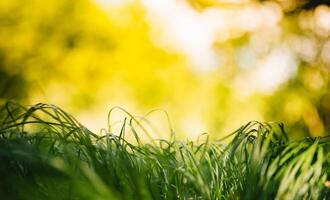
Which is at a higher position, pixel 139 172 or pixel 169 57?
Answer: pixel 169 57

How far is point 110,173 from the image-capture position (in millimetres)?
617

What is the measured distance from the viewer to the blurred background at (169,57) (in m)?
4.64

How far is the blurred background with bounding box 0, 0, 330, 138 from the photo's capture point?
4.64 metres

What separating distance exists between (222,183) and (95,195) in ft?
0.79

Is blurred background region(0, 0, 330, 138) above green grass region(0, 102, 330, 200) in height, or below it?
above

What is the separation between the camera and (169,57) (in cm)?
495

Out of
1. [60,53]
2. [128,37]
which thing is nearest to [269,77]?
[128,37]

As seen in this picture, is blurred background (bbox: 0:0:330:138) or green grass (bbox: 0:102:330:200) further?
blurred background (bbox: 0:0:330:138)

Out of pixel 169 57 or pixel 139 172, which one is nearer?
pixel 139 172

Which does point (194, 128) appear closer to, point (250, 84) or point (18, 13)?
→ point (250, 84)

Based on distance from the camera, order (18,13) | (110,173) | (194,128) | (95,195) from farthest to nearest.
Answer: (18,13) < (194,128) < (110,173) < (95,195)

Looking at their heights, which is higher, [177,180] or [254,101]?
[254,101]

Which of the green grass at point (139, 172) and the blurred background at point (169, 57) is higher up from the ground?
the blurred background at point (169, 57)

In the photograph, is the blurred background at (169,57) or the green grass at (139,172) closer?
the green grass at (139,172)
